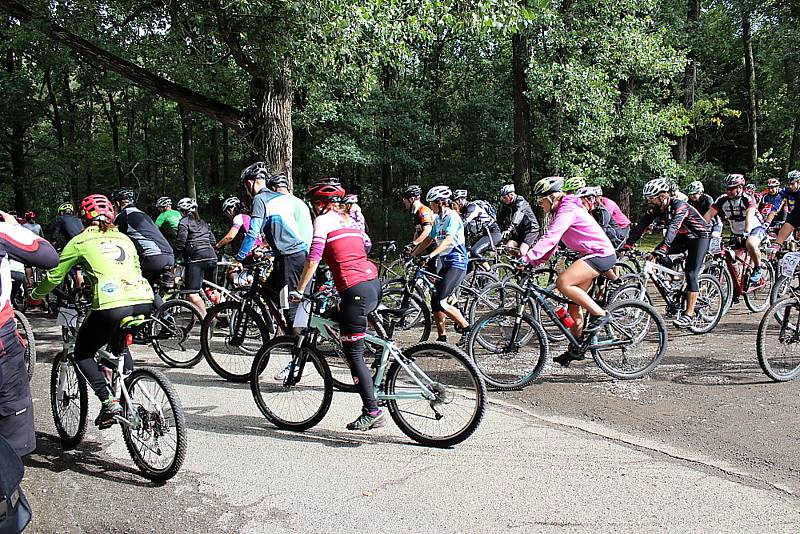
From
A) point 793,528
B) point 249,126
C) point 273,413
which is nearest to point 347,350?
point 273,413

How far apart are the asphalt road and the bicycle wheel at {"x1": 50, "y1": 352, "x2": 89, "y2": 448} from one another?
0.54 ft

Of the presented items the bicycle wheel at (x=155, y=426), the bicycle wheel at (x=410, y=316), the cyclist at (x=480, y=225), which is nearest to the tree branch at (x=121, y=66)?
the cyclist at (x=480, y=225)

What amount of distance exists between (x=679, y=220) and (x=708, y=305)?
1378mm

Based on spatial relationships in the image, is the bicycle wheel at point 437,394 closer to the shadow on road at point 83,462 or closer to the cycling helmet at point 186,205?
the shadow on road at point 83,462

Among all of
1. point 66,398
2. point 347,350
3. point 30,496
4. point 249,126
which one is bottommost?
point 30,496

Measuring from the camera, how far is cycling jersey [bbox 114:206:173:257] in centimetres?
769

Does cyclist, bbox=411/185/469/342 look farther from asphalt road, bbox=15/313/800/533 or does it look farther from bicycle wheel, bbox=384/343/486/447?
bicycle wheel, bbox=384/343/486/447

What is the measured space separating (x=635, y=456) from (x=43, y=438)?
4.83 meters

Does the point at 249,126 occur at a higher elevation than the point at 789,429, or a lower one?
higher

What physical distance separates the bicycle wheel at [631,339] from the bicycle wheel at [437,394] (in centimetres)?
225

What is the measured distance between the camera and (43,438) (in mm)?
5461

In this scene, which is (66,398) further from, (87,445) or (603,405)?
(603,405)

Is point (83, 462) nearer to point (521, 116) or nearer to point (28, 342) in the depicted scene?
point (28, 342)

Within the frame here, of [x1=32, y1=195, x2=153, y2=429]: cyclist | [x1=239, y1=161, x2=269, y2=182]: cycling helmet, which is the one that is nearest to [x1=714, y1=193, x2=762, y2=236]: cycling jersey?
[x1=239, y1=161, x2=269, y2=182]: cycling helmet
